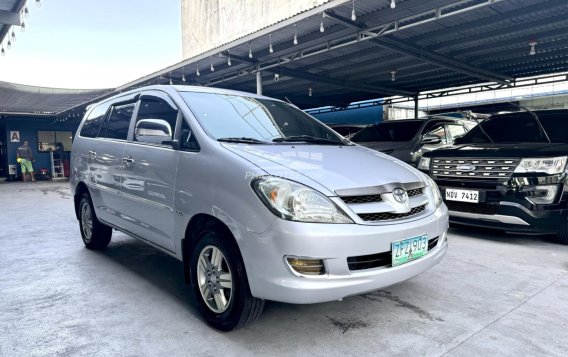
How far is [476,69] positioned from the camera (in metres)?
9.36

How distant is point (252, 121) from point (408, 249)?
145cm

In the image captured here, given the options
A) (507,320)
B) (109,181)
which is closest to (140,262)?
(109,181)

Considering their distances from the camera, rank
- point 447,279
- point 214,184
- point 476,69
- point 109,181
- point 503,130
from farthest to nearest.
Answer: point 476,69 < point 503,130 < point 109,181 < point 447,279 < point 214,184

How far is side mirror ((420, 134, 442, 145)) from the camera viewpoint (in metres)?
6.79

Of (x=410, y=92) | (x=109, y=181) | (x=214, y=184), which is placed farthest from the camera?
(x=410, y=92)

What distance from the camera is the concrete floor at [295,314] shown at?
2156 mm

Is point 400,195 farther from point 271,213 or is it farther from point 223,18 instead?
point 223,18

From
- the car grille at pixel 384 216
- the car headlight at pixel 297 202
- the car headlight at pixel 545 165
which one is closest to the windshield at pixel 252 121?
the car headlight at pixel 297 202

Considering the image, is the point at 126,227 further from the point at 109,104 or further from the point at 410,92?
the point at 410,92

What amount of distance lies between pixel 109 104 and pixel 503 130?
5146 mm

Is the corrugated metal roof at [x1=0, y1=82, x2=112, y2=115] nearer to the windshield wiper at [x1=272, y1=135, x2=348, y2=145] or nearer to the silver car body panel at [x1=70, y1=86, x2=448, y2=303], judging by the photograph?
the silver car body panel at [x1=70, y1=86, x2=448, y2=303]

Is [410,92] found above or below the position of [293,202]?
above

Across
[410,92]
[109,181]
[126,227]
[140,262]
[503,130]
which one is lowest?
[140,262]

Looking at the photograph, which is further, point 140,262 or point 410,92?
point 410,92
